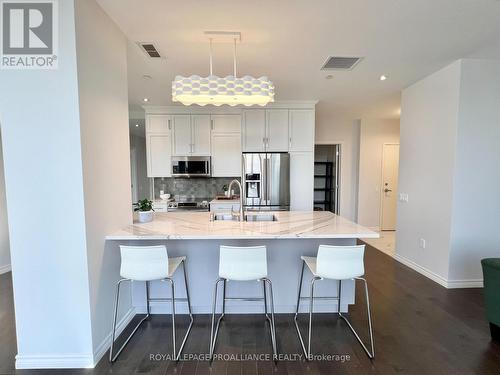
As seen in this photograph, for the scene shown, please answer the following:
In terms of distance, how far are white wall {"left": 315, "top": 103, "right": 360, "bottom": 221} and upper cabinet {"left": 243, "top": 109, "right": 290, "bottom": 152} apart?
1646 mm

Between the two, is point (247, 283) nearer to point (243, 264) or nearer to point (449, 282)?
point (243, 264)

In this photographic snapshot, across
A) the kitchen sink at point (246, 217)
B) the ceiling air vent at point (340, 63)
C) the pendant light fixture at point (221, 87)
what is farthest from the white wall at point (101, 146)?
the ceiling air vent at point (340, 63)

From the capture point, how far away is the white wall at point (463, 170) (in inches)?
115

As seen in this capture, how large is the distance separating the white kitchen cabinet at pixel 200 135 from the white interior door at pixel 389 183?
160 inches

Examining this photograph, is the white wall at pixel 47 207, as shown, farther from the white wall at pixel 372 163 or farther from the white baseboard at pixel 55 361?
the white wall at pixel 372 163

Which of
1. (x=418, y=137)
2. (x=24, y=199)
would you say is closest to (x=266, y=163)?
(x=418, y=137)

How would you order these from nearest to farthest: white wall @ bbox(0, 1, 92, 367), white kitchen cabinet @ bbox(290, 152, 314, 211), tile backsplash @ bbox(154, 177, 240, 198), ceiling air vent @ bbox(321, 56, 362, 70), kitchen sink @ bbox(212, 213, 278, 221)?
1. white wall @ bbox(0, 1, 92, 367)
2. ceiling air vent @ bbox(321, 56, 362, 70)
3. kitchen sink @ bbox(212, 213, 278, 221)
4. white kitchen cabinet @ bbox(290, 152, 314, 211)
5. tile backsplash @ bbox(154, 177, 240, 198)

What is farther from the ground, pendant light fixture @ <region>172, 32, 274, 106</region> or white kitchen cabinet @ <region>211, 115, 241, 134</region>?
white kitchen cabinet @ <region>211, 115, 241, 134</region>

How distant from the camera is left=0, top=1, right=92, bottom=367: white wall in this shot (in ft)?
5.48

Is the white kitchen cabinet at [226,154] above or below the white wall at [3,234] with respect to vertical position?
above

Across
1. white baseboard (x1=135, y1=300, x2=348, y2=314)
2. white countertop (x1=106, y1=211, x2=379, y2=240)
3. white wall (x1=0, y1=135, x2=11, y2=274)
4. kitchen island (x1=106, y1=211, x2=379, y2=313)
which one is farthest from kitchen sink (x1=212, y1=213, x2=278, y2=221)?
white wall (x1=0, y1=135, x2=11, y2=274)

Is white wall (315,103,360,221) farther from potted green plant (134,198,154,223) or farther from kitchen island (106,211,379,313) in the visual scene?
potted green plant (134,198,154,223)

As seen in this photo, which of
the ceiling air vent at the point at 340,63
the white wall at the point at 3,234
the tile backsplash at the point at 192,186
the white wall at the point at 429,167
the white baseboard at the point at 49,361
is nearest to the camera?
the white baseboard at the point at 49,361

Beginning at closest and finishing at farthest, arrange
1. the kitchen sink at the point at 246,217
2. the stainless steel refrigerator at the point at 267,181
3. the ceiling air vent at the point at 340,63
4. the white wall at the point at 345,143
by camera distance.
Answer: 1. the ceiling air vent at the point at 340,63
2. the kitchen sink at the point at 246,217
3. the stainless steel refrigerator at the point at 267,181
4. the white wall at the point at 345,143
